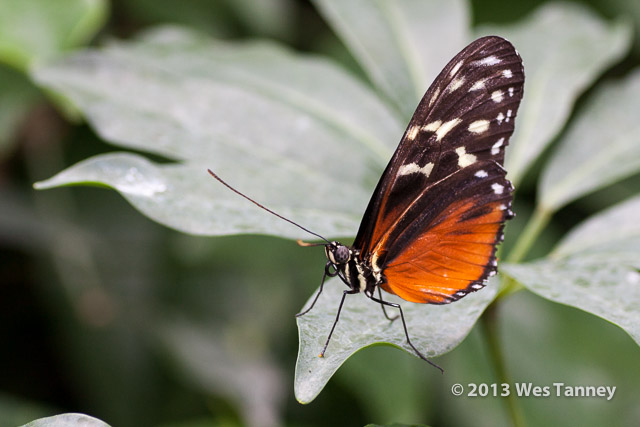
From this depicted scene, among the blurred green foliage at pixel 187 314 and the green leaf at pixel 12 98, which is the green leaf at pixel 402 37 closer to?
the blurred green foliage at pixel 187 314

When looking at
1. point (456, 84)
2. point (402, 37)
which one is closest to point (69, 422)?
point (456, 84)

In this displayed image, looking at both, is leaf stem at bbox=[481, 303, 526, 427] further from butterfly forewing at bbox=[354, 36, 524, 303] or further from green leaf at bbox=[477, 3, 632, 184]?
green leaf at bbox=[477, 3, 632, 184]

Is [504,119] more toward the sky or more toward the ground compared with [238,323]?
more toward the sky

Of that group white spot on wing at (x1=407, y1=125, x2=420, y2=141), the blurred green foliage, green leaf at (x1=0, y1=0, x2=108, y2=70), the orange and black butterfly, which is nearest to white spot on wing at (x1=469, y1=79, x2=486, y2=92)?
the orange and black butterfly

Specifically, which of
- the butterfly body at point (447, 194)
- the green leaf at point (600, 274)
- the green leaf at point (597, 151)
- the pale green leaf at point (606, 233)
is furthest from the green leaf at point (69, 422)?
the green leaf at point (597, 151)

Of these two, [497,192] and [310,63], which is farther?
[310,63]

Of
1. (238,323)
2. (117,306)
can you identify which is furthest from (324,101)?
(117,306)

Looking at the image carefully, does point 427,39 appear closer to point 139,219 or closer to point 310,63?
point 310,63
